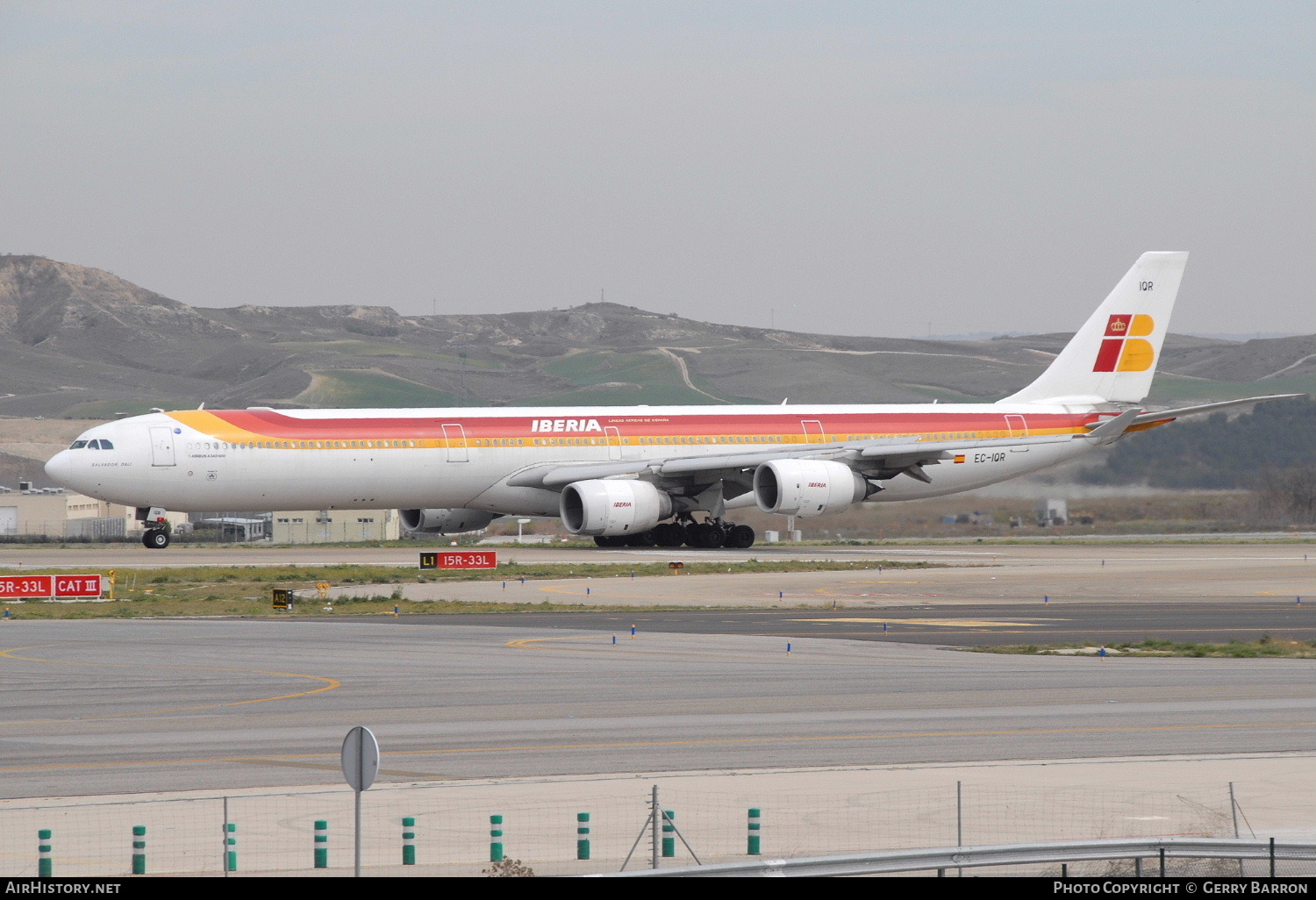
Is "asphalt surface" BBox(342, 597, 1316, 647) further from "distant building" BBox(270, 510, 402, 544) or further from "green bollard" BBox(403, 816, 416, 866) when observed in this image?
"distant building" BBox(270, 510, 402, 544)

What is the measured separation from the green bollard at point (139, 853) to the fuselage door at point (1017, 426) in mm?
53292

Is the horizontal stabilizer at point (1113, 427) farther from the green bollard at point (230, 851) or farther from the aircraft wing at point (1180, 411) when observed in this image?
the green bollard at point (230, 851)

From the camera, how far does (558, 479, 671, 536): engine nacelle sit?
5459cm

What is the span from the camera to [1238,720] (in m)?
21.3

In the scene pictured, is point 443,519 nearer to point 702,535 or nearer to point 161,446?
point 702,535

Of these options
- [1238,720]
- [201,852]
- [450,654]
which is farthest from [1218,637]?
[201,852]

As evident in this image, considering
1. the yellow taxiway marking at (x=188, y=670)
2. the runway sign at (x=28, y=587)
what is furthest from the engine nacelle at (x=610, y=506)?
the yellow taxiway marking at (x=188, y=670)

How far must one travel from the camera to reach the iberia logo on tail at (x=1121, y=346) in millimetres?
66125

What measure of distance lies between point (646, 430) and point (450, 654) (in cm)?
3025

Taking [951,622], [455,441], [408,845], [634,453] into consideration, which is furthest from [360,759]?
[634,453]

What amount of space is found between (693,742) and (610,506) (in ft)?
115

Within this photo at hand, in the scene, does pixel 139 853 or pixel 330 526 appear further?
pixel 330 526

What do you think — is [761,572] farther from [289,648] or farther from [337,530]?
[337,530]

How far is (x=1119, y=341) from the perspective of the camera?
66125mm
